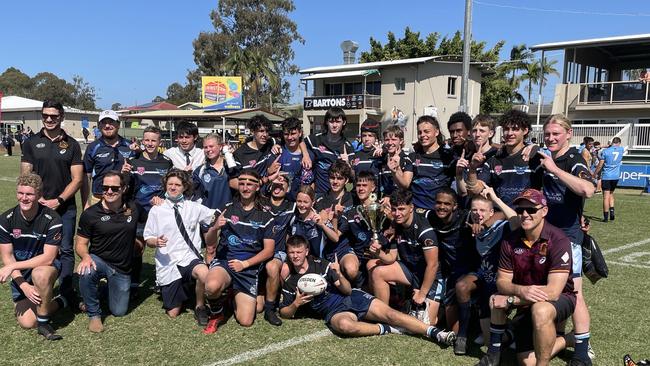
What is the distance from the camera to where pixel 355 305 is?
15.2 ft

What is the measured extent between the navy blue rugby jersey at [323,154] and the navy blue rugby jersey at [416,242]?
62.5 inches

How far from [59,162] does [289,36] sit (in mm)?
51450

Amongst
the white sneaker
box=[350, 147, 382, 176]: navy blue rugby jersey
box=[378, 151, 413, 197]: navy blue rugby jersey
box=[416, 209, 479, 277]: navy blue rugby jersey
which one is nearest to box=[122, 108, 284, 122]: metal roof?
box=[350, 147, 382, 176]: navy blue rugby jersey

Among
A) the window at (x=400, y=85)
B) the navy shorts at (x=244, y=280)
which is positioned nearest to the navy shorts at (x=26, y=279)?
the navy shorts at (x=244, y=280)

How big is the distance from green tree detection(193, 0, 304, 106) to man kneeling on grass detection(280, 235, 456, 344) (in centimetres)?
4716

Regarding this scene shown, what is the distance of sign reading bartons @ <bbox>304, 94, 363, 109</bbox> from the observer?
116 ft

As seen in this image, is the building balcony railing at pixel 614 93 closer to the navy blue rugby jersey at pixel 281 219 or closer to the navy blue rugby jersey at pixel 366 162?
the navy blue rugby jersey at pixel 366 162

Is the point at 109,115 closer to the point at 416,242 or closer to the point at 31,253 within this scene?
the point at 31,253

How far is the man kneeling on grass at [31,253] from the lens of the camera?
4.35 m

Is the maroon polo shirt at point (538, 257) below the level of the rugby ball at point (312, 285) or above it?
above

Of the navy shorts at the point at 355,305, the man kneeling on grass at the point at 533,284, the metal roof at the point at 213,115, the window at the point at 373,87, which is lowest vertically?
the navy shorts at the point at 355,305

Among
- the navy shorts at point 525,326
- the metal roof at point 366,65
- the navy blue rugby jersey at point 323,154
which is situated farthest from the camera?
the metal roof at point 366,65

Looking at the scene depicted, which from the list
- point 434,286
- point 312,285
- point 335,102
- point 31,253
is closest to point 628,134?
point 434,286

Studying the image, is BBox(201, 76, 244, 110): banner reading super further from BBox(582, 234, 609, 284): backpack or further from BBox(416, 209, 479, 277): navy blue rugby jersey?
BBox(582, 234, 609, 284): backpack
